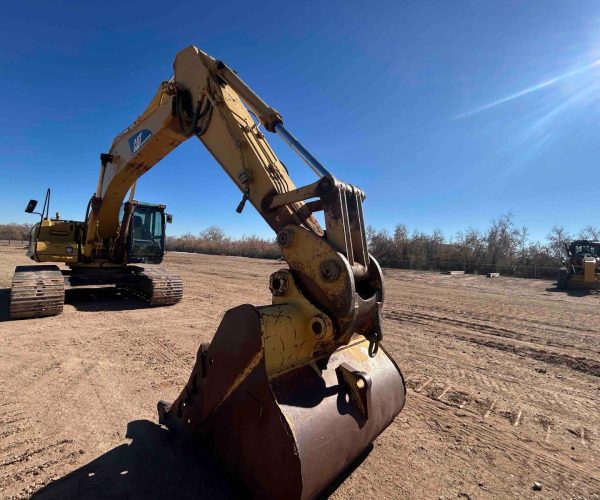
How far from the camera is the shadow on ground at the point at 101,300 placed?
8.21 metres

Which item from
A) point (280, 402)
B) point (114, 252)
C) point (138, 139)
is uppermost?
point (138, 139)

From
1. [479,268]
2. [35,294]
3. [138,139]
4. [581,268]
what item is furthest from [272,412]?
[479,268]

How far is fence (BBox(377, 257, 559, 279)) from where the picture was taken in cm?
2438

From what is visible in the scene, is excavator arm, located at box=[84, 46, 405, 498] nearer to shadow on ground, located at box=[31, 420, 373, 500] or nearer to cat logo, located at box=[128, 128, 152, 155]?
shadow on ground, located at box=[31, 420, 373, 500]

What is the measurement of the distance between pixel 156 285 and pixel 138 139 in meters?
3.67

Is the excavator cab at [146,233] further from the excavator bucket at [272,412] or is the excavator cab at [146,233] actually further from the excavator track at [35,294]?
the excavator bucket at [272,412]

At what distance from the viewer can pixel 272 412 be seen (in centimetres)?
199

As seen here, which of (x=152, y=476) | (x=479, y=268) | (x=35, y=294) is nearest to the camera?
(x=152, y=476)

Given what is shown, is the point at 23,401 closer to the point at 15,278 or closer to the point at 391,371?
the point at 391,371

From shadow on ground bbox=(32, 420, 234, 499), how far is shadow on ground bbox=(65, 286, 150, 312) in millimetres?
6010

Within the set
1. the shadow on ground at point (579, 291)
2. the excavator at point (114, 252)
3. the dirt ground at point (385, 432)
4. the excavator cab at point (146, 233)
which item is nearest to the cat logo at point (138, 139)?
the excavator at point (114, 252)

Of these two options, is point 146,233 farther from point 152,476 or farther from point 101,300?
point 152,476

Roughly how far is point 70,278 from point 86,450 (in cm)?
664

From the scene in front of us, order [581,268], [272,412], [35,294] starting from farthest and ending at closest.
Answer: [581,268]
[35,294]
[272,412]
